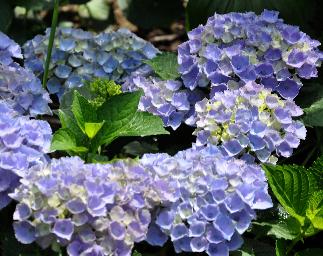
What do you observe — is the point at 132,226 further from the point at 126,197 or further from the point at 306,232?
the point at 306,232

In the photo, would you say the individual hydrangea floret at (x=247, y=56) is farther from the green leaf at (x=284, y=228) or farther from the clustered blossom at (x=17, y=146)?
the clustered blossom at (x=17, y=146)

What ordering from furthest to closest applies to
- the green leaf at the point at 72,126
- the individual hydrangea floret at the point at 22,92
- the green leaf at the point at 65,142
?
the individual hydrangea floret at the point at 22,92
the green leaf at the point at 72,126
the green leaf at the point at 65,142

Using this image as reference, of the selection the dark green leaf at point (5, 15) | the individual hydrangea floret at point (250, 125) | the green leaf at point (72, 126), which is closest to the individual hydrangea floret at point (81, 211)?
the green leaf at point (72, 126)

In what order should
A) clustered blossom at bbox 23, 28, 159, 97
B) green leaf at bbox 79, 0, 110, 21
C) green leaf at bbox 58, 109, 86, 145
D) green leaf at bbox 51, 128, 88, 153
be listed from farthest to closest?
green leaf at bbox 79, 0, 110, 21 → clustered blossom at bbox 23, 28, 159, 97 → green leaf at bbox 58, 109, 86, 145 → green leaf at bbox 51, 128, 88, 153

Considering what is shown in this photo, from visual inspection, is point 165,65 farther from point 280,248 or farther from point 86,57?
point 280,248

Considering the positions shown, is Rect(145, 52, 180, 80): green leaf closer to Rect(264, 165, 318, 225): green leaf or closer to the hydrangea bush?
the hydrangea bush

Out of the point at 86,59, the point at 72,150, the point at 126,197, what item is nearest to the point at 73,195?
the point at 126,197

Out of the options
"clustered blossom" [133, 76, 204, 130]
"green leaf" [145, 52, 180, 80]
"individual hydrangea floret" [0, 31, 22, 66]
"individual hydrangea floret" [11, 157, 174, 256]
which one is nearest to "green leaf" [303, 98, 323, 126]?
"clustered blossom" [133, 76, 204, 130]
